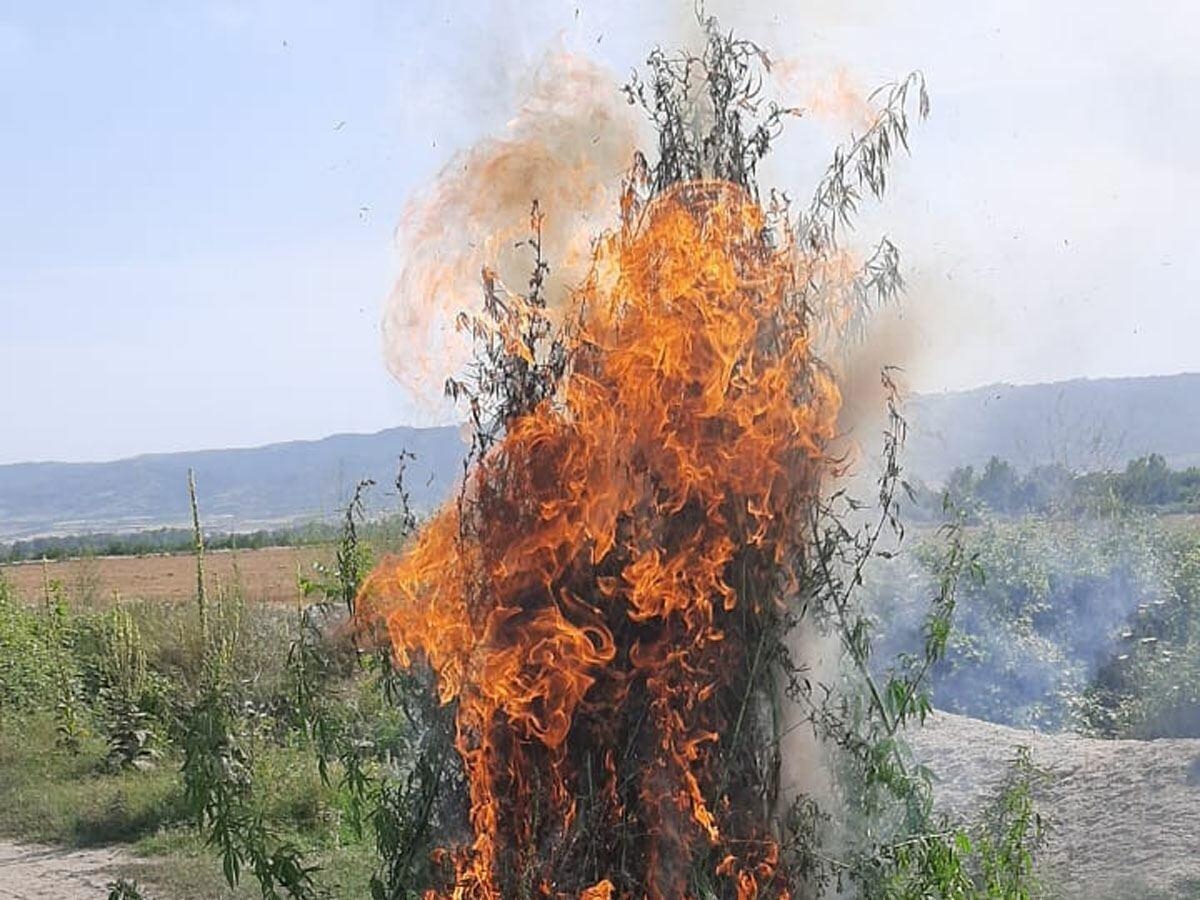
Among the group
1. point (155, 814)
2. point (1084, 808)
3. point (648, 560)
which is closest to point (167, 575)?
point (155, 814)

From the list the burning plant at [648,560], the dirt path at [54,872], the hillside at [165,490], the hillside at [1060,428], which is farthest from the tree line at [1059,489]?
the hillside at [165,490]

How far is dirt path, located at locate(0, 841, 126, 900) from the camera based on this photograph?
7816 mm

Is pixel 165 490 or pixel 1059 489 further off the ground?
pixel 165 490

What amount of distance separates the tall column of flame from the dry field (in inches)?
261

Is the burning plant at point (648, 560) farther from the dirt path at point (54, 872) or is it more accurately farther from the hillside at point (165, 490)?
the hillside at point (165, 490)

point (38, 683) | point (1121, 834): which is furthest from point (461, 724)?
point (38, 683)

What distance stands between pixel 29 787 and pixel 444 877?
24.8 ft

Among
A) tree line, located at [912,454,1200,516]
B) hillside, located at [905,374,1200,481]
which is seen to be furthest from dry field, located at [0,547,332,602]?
tree line, located at [912,454,1200,516]

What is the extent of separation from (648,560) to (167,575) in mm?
31855

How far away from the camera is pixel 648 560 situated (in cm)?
334

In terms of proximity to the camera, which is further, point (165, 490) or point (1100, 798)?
point (165, 490)

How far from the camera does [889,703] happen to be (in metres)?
3.86

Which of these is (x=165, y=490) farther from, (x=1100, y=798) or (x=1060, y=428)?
(x=1100, y=798)

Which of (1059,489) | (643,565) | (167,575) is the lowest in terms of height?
(167,575)
